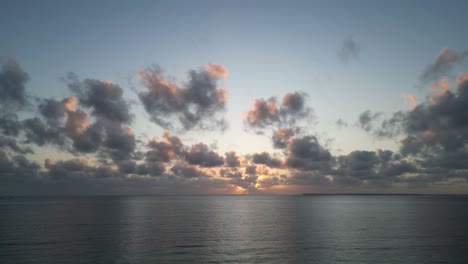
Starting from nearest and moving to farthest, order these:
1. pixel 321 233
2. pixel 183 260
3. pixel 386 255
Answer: pixel 183 260 → pixel 386 255 → pixel 321 233

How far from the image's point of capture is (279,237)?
66.5 meters

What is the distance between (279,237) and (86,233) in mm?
41305

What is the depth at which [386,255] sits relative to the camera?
162 feet

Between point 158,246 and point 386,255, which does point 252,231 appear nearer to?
point 158,246

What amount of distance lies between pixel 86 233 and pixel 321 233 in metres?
51.4

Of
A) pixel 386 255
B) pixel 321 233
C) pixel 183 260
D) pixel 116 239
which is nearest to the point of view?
pixel 183 260

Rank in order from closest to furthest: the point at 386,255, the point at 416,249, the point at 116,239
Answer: the point at 386,255 → the point at 416,249 → the point at 116,239

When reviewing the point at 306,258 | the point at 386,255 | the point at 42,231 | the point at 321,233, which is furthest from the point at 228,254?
the point at 42,231

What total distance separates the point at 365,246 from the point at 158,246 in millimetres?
35773

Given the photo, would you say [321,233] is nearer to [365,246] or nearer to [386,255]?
[365,246]

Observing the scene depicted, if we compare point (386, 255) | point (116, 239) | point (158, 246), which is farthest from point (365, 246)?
point (116, 239)

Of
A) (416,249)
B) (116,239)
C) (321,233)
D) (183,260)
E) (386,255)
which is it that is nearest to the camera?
(183,260)

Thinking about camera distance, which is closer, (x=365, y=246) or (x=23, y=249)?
(x=23, y=249)

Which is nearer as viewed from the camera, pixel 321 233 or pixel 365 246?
pixel 365 246
